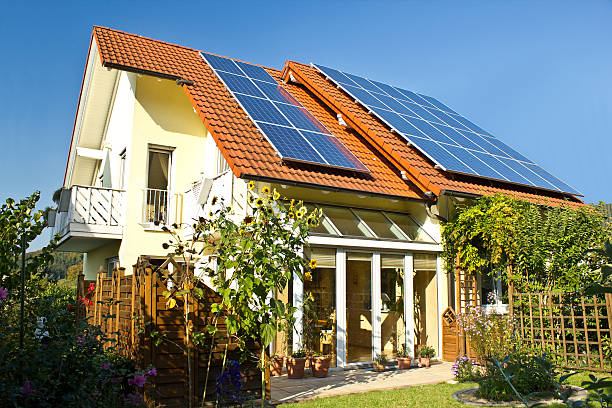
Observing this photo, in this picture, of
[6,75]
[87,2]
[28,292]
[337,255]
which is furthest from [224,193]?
[6,75]

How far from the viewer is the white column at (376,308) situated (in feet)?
38.2

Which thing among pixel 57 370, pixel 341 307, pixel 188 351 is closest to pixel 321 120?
pixel 341 307

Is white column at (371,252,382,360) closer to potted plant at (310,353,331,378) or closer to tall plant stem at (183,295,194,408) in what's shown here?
potted plant at (310,353,331,378)

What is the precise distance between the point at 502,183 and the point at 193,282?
10356 millimetres

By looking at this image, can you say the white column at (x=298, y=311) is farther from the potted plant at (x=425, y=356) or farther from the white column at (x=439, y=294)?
the white column at (x=439, y=294)

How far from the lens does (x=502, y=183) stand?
47.9ft

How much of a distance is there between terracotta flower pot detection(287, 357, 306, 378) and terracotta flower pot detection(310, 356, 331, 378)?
0.98 feet

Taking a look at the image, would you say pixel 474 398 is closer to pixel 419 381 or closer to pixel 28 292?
pixel 419 381

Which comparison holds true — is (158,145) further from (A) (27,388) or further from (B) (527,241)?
(A) (27,388)

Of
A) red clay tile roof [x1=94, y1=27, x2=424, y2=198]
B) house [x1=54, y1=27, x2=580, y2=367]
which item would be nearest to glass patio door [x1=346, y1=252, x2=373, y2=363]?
house [x1=54, y1=27, x2=580, y2=367]

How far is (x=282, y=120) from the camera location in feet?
43.2

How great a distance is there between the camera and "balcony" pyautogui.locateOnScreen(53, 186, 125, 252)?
12.4 m

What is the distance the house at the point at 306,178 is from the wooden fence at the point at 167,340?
248cm

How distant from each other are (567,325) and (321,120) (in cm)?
859
